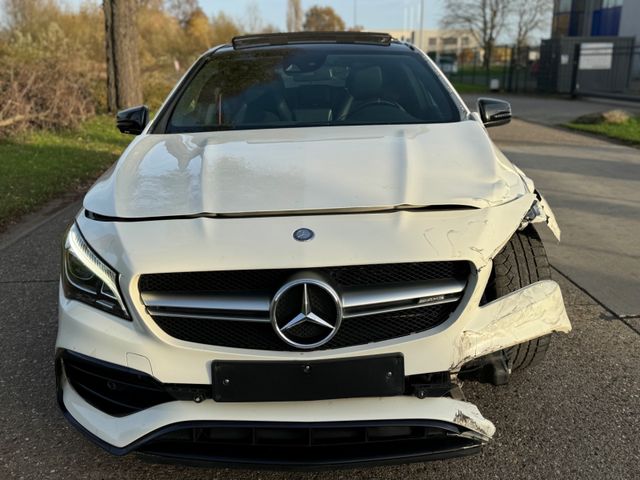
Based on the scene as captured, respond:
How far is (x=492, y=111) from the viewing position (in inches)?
145

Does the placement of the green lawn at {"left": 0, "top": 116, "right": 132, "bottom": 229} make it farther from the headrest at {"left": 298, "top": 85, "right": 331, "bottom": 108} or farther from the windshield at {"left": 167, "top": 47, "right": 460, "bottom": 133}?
the headrest at {"left": 298, "top": 85, "right": 331, "bottom": 108}

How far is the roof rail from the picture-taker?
4.04 metres

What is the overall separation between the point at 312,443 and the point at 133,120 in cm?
248

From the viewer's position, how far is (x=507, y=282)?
225 centimetres

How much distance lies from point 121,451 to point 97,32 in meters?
19.2

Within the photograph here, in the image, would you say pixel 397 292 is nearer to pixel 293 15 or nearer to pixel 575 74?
pixel 575 74

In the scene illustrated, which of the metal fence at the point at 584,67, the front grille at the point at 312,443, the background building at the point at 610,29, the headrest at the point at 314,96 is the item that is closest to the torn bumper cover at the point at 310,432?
the front grille at the point at 312,443

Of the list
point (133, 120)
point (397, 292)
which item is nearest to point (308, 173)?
point (397, 292)

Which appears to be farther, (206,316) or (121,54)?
(121,54)

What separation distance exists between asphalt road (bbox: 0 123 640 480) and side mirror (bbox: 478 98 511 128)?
1.26 m

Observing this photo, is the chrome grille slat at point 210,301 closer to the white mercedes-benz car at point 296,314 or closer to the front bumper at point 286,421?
the white mercedes-benz car at point 296,314

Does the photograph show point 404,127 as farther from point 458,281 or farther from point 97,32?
point 97,32

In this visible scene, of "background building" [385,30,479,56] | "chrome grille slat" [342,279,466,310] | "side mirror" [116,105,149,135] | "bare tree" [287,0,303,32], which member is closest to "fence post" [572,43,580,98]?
"background building" [385,30,479,56]

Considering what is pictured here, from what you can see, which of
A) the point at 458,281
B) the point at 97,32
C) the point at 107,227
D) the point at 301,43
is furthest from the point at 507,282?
the point at 97,32
